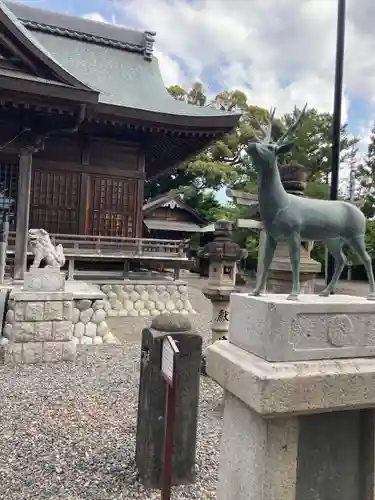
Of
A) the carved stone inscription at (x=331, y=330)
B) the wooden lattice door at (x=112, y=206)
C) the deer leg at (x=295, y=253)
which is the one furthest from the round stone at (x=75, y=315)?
the carved stone inscription at (x=331, y=330)

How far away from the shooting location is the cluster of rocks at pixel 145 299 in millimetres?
9898

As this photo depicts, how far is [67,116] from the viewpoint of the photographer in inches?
336

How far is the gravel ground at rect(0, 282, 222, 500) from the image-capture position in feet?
8.82

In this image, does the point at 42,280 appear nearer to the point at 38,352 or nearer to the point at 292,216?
the point at 38,352

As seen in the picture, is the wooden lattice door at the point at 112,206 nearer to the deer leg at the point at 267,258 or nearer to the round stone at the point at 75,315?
the round stone at the point at 75,315

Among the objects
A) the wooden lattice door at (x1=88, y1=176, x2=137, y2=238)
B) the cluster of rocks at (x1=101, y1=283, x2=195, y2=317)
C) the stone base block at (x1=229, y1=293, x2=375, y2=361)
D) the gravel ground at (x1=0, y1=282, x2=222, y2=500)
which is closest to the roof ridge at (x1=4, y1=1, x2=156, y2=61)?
the wooden lattice door at (x1=88, y1=176, x2=137, y2=238)

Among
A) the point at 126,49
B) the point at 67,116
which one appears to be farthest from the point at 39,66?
the point at 126,49

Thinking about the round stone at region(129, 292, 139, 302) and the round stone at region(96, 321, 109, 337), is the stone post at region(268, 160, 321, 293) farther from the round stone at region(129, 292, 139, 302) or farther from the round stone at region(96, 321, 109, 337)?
the round stone at region(129, 292, 139, 302)

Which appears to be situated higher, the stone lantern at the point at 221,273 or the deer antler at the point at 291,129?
the deer antler at the point at 291,129

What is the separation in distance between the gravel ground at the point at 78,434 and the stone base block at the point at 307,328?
1.52 metres

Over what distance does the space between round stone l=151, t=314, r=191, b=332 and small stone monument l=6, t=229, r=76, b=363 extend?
290 cm

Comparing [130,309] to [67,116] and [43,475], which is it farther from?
[43,475]

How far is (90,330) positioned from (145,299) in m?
3.67

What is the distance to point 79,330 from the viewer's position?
259 inches
